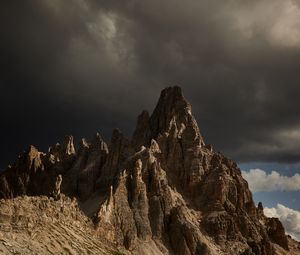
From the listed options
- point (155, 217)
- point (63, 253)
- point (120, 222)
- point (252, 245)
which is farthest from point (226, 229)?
point (63, 253)

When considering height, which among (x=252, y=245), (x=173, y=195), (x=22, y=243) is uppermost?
(x=173, y=195)

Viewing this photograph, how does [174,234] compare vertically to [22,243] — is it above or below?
above

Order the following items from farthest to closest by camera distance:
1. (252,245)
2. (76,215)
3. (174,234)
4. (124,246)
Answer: (252,245) → (174,234) → (124,246) → (76,215)

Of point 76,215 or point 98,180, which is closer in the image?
→ point 76,215

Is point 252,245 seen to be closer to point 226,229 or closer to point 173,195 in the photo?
point 226,229

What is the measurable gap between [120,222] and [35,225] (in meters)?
48.3

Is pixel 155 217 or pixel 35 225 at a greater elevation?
pixel 155 217

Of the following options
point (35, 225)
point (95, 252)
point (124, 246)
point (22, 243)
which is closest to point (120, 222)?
point (124, 246)

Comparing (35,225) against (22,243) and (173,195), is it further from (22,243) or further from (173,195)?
(173,195)

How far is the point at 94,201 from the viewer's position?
602 ft

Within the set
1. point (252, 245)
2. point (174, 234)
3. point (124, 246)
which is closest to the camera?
point (124, 246)

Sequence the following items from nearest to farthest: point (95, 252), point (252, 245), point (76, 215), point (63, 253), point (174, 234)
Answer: point (63, 253) < point (95, 252) < point (76, 215) < point (174, 234) < point (252, 245)

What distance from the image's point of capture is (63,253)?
11912 cm

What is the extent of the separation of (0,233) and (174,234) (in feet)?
271
